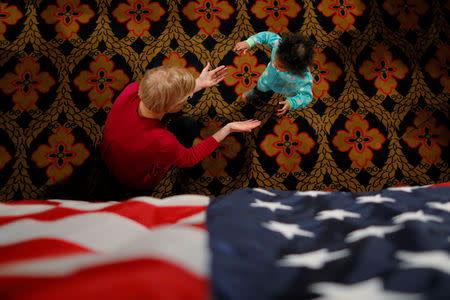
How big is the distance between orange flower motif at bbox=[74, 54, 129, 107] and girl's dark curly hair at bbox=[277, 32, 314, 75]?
34.5 inches

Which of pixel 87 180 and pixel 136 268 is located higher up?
pixel 136 268

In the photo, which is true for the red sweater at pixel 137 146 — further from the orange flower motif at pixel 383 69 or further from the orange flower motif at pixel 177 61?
the orange flower motif at pixel 383 69

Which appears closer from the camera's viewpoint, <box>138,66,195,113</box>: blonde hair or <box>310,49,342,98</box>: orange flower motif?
<box>138,66,195,113</box>: blonde hair

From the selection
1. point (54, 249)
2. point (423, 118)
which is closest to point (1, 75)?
point (54, 249)

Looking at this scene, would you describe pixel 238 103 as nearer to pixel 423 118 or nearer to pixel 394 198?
pixel 394 198

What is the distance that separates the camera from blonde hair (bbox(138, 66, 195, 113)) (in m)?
0.87

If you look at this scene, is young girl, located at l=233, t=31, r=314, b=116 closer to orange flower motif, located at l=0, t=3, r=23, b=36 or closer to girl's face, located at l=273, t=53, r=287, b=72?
girl's face, located at l=273, t=53, r=287, b=72

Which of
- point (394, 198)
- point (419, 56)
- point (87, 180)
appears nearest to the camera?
point (394, 198)

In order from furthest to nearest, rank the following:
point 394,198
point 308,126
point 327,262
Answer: point 308,126, point 394,198, point 327,262

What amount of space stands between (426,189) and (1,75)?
1.97 meters

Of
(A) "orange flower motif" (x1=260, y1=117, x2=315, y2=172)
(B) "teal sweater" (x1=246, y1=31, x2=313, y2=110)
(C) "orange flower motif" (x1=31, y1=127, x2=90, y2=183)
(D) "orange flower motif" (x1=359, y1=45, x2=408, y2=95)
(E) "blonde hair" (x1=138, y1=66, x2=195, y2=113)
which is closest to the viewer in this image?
(E) "blonde hair" (x1=138, y1=66, x2=195, y2=113)

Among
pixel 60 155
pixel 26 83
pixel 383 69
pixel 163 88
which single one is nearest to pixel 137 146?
pixel 163 88

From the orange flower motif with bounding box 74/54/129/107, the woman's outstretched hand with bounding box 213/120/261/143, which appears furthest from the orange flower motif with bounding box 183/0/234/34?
the woman's outstretched hand with bounding box 213/120/261/143

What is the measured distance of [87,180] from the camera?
1.31 m
